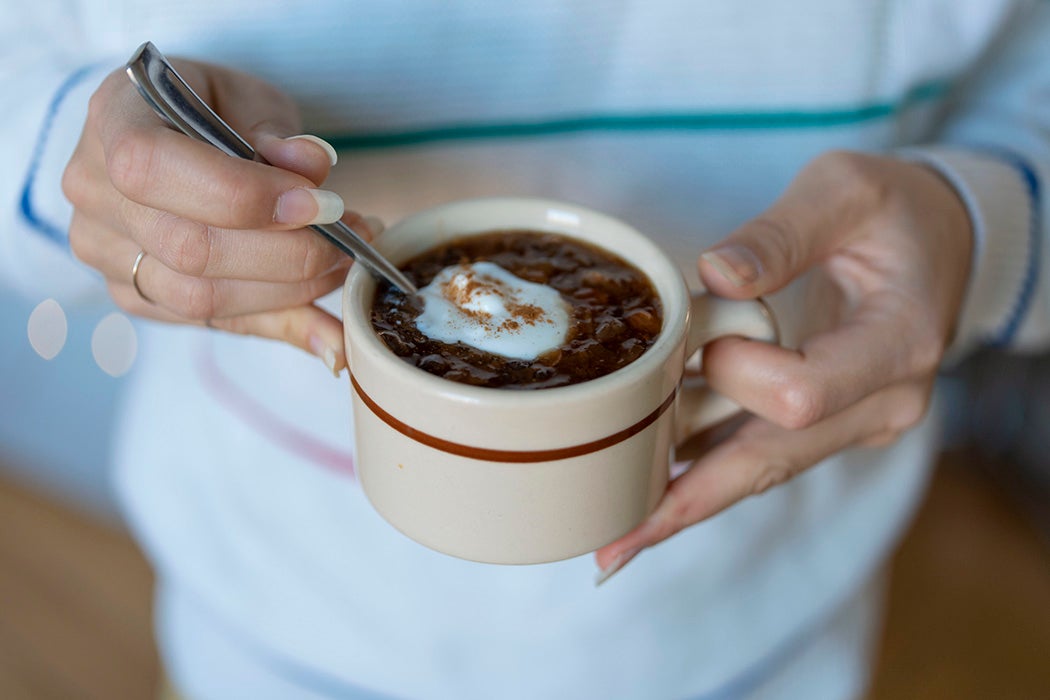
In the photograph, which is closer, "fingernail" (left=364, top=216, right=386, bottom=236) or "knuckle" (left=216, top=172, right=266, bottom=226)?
"knuckle" (left=216, top=172, right=266, bottom=226)

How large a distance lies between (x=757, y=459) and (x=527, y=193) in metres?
0.30

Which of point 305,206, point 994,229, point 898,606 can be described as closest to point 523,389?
point 305,206

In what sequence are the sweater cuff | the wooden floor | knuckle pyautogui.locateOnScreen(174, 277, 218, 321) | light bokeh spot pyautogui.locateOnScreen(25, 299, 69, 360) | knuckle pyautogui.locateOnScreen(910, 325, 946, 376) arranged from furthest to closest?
light bokeh spot pyautogui.locateOnScreen(25, 299, 69, 360), the wooden floor, the sweater cuff, knuckle pyautogui.locateOnScreen(910, 325, 946, 376), knuckle pyautogui.locateOnScreen(174, 277, 218, 321)

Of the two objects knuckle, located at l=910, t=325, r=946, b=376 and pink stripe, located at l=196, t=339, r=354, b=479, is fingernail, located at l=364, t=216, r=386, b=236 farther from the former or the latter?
knuckle, located at l=910, t=325, r=946, b=376

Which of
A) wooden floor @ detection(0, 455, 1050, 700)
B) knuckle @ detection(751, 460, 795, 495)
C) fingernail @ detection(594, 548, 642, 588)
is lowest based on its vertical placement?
wooden floor @ detection(0, 455, 1050, 700)

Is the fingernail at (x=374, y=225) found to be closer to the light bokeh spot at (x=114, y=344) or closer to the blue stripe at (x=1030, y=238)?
the blue stripe at (x=1030, y=238)

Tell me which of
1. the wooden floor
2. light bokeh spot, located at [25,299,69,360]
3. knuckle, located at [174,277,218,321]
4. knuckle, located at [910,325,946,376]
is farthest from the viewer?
→ light bokeh spot, located at [25,299,69,360]

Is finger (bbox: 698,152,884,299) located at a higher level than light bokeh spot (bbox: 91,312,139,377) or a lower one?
higher

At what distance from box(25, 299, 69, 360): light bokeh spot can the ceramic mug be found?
136 centimetres

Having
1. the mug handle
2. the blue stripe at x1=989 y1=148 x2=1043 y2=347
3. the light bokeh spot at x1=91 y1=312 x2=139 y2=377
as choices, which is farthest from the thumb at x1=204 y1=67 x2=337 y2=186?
the light bokeh spot at x1=91 y1=312 x2=139 y2=377

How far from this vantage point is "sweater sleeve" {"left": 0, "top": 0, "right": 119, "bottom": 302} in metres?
0.72

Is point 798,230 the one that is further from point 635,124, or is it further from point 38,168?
Answer: point 38,168

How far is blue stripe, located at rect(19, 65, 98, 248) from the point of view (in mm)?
719

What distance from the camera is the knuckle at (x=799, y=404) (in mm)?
647
